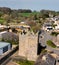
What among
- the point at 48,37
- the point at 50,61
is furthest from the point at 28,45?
the point at 48,37

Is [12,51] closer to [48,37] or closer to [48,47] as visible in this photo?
[48,47]

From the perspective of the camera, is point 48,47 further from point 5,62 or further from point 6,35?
point 6,35

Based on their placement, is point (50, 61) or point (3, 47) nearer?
point (50, 61)

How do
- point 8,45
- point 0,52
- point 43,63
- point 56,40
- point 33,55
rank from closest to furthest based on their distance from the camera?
point 43,63 < point 33,55 < point 0,52 < point 8,45 < point 56,40

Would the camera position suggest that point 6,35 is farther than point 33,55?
Yes

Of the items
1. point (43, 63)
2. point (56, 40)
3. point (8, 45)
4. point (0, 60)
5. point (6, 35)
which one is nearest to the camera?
point (43, 63)

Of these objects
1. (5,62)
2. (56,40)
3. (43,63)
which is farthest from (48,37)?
(43,63)
